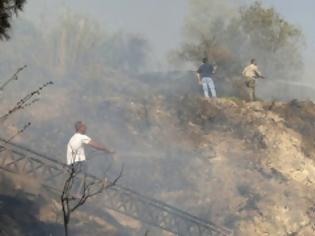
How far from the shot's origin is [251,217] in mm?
15359

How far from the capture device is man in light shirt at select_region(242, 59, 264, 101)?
63.7 ft

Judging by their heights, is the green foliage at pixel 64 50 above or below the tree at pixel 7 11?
above

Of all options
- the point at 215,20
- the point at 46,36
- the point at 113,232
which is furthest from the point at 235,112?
the point at 46,36

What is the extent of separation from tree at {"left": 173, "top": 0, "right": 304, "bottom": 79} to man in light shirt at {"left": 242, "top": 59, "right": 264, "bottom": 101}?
10.2ft

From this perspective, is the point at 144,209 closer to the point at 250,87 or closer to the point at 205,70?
the point at 205,70

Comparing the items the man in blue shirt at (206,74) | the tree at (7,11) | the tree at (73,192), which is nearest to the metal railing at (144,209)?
the tree at (73,192)

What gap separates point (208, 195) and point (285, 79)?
48.2 feet

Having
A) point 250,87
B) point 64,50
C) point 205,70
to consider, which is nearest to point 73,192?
point 205,70

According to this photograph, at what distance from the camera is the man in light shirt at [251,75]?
19.4 m

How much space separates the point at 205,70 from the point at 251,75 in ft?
5.99

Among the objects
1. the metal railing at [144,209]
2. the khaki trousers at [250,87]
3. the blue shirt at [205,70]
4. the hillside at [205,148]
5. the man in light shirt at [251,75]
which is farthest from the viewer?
the khaki trousers at [250,87]

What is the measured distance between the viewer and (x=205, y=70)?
19.1 meters

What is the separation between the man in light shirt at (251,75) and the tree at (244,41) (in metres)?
3.12

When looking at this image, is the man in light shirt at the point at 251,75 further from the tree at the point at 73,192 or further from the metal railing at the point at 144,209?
the tree at the point at 73,192
